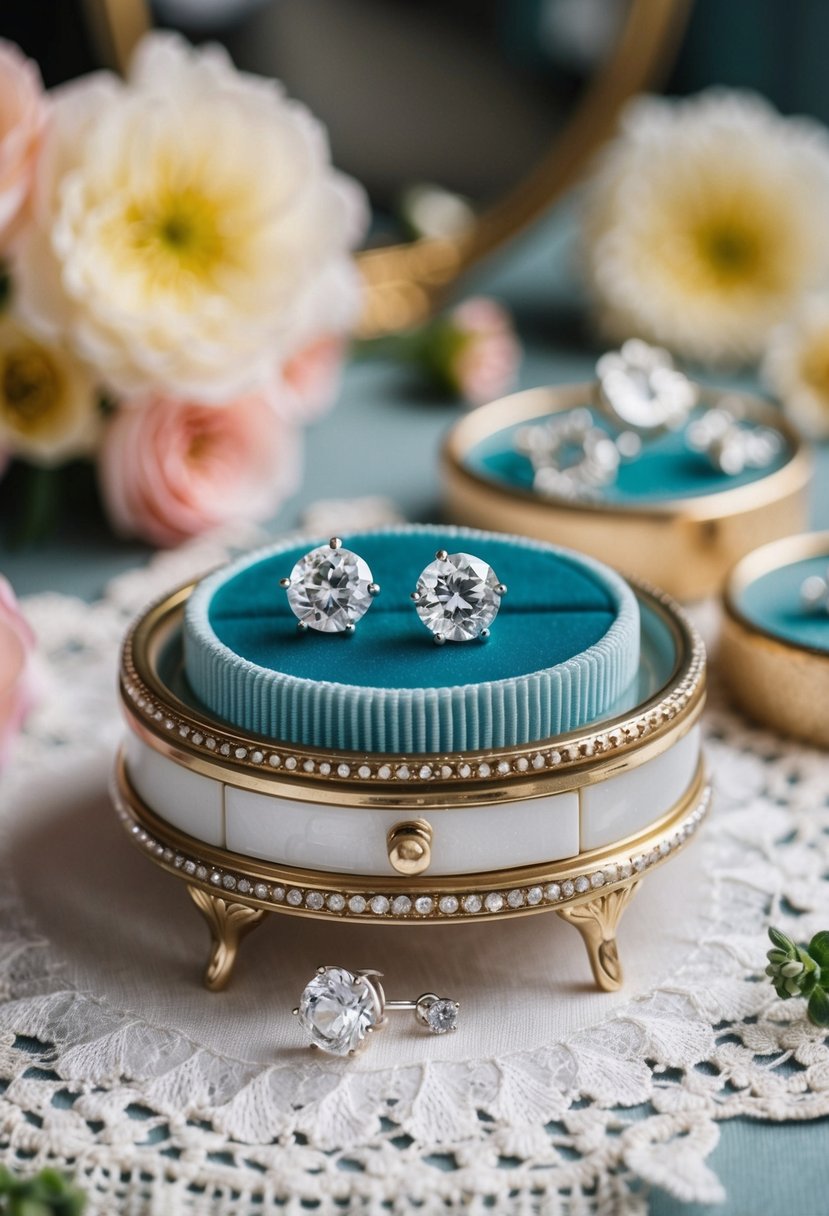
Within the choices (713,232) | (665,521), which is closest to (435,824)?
(665,521)

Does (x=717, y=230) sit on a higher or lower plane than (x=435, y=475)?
higher

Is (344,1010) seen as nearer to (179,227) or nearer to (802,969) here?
(802,969)

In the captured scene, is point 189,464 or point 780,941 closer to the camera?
point 780,941

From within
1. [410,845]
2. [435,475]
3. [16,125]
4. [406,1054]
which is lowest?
[435,475]

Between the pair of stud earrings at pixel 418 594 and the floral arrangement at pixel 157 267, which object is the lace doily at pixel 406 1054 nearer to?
the pair of stud earrings at pixel 418 594

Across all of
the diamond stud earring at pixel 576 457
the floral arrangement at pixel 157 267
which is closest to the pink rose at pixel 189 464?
the floral arrangement at pixel 157 267

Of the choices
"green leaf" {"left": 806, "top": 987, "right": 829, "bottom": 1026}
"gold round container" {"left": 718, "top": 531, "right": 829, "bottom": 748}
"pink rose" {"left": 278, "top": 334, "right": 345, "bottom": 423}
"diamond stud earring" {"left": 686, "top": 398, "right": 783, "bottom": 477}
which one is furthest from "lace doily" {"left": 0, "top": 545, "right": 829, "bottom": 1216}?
"pink rose" {"left": 278, "top": 334, "right": 345, "bottom": 423}

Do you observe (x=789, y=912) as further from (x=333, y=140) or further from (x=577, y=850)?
(x=333, y=140)
